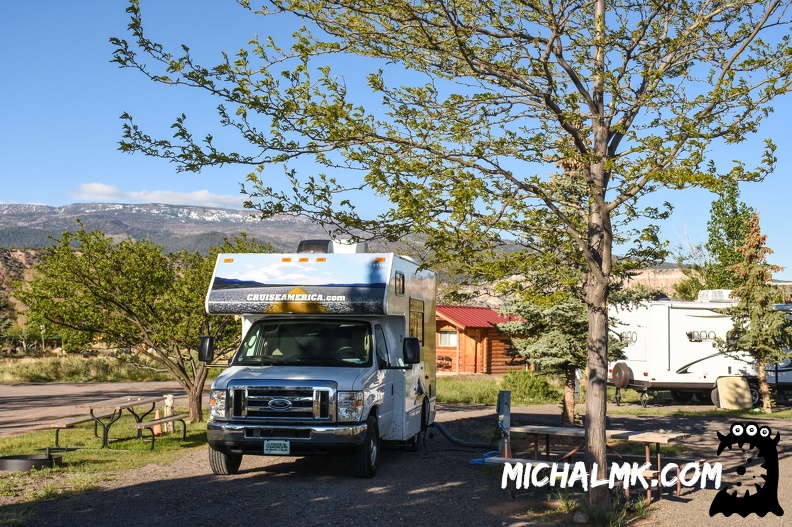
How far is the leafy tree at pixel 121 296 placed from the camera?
52.3 feet

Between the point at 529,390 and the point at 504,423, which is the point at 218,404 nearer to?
the point at 504,423

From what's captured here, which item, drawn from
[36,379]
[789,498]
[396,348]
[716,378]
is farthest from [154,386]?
[789,498]

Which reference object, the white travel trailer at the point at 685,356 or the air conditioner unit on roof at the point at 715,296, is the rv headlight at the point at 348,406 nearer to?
the white travel trailer at the point at 685,356

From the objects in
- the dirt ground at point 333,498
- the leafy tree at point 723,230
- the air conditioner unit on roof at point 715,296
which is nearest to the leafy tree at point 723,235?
the leafy tree at point 723,230

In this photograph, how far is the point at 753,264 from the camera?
2312cm

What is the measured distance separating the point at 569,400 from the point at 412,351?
5.48 metres

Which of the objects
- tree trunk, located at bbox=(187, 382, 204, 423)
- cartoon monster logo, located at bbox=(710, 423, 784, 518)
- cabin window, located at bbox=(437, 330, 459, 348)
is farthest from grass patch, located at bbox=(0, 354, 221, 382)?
cartoon monster logo, located at bbox=(710, 423, 784, 518)

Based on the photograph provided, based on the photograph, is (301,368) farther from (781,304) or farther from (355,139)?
(781,304)

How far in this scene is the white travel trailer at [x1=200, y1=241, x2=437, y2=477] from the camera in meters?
10.6

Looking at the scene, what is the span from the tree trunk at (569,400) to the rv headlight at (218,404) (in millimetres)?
7428

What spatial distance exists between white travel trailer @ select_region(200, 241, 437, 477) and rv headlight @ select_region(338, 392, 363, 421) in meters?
0.01

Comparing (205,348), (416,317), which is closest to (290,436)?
(205,348)

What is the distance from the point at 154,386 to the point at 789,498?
2590cm

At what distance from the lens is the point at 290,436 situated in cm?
1062
